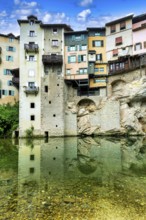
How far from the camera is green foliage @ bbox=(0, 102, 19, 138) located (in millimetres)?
41000

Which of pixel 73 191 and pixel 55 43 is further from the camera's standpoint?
pixel 55 43

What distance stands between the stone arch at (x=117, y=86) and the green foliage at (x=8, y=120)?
69.5 feet

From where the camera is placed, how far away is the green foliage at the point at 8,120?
135 feet

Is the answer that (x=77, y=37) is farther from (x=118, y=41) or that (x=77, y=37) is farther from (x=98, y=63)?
(x=118, y=41)

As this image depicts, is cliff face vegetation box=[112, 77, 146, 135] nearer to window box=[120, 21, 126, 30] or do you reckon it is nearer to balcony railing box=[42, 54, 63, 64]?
window box=[120, 21, 126, 30]

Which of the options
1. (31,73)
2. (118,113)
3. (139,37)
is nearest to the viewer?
(118,113)

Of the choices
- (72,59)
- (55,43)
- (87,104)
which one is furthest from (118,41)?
(87,104)

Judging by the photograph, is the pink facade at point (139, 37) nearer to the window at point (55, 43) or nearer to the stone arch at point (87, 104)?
the stone arch at point (87, 104)

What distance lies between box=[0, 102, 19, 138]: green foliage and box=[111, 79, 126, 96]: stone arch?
69.5 feet

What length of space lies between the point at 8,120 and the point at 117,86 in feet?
78.2

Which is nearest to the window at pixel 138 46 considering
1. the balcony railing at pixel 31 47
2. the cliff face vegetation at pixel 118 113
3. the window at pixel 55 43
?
the cliff face vegetation at pixel 118 113

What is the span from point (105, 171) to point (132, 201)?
5455 mm

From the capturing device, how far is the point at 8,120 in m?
42.2

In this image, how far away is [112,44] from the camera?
151 ft
